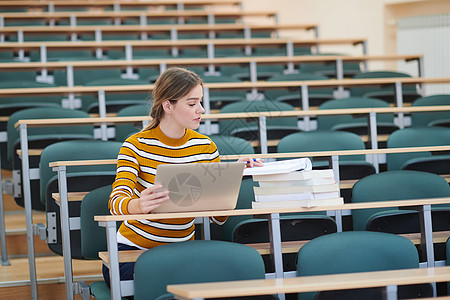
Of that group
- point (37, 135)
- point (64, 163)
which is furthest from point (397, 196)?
point (37, 135)

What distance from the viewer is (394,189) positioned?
7.15 feet

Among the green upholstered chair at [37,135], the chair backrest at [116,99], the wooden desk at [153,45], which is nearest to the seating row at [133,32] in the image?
the wooden desk at [153,45]

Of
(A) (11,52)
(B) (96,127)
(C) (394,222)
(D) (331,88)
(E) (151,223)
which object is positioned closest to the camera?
(E) (151,223)

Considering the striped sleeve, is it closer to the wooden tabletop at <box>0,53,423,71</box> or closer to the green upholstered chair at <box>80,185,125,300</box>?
the green upholstered chair at <box>80,185,125,300</box>

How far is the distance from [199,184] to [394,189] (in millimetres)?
926

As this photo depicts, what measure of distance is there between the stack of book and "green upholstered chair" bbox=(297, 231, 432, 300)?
0.12m

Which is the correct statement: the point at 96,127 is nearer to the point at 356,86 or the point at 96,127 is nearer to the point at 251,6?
the point at 356,86

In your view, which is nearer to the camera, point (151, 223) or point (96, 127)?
point (151, 223)

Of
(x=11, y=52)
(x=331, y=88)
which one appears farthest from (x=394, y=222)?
(x=11, y=52)

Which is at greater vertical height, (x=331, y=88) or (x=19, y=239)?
(x=331, y=88)

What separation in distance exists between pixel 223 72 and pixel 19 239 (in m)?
2.14

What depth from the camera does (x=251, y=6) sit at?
6988 millimetres

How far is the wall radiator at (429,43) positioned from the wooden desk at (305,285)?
4.14m

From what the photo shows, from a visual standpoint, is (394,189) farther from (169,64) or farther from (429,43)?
(429,43)
